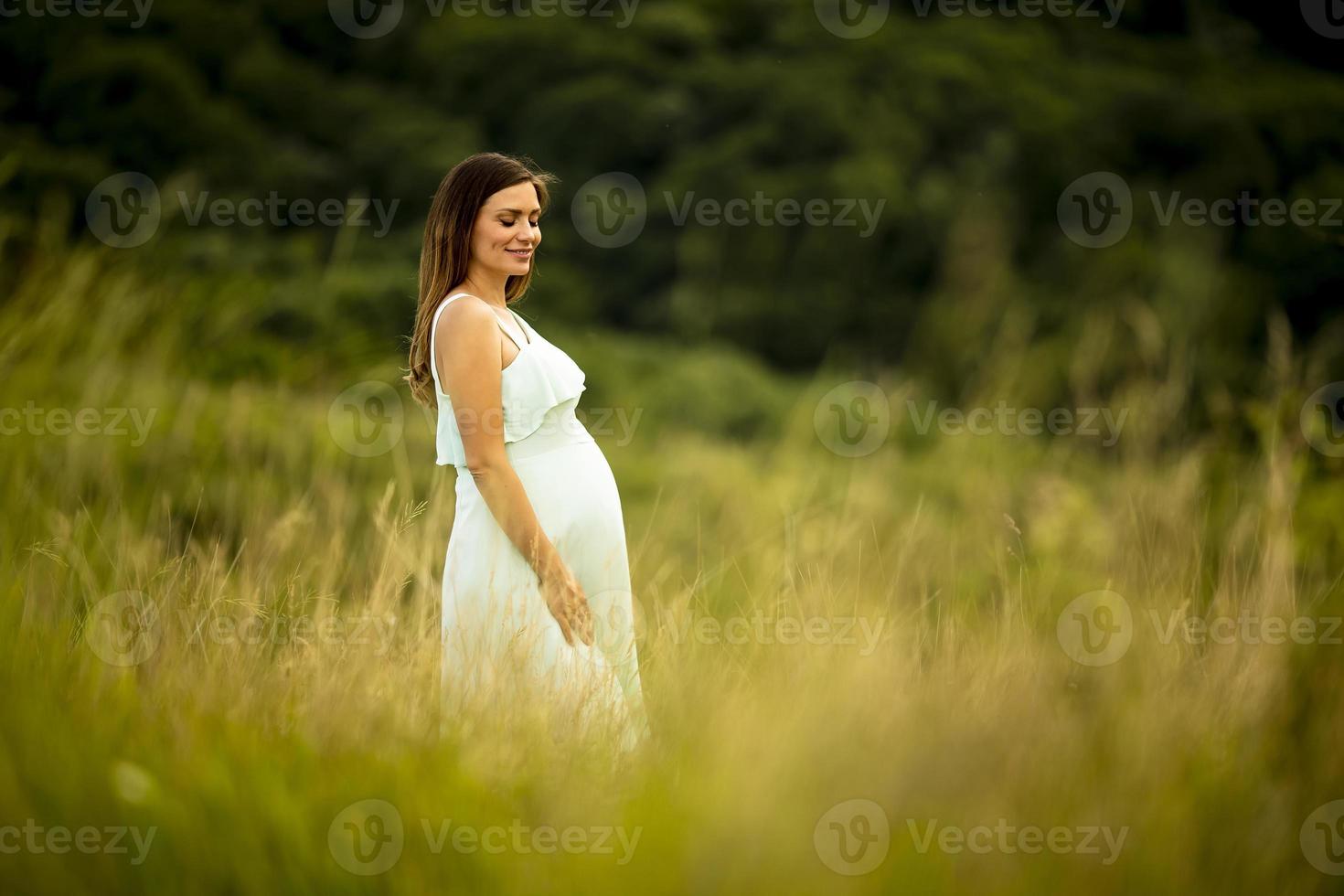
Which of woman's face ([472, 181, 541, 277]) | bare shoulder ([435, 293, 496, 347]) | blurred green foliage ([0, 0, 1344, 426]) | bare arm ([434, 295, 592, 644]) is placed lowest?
bare arm ([434, 295, 592, 644])

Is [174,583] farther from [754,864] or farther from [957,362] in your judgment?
[957,362]

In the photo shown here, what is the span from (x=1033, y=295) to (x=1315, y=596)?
23.7 feet

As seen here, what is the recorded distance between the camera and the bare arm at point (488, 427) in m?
2.40

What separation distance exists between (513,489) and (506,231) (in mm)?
579

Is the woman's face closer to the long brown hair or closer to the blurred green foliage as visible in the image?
the long brown hair

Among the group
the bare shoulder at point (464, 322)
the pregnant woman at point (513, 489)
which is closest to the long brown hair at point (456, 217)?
the pregnant woman at point (513, 489)

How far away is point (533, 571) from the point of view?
8.11 ft

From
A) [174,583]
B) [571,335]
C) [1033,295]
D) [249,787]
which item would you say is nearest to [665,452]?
[571,335]

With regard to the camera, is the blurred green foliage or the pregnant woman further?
the blurred green foliage

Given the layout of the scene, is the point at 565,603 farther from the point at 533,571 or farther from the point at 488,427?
the point at 488,427

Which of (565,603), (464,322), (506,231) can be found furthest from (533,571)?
(506,231)

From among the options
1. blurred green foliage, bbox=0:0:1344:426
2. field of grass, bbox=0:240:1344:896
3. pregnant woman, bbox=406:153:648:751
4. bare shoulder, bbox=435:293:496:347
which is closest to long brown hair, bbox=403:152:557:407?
pregnant woman, bbox=406:153:648:751

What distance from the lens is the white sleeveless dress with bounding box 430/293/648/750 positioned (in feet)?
7.63

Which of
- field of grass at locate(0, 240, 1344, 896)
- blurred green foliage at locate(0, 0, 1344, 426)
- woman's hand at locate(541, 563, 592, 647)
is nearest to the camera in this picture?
field of grass at locate(0, 240, 1344, 896)
